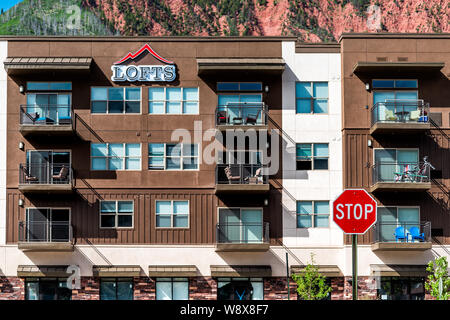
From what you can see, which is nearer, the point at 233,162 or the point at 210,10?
the point at 233,162

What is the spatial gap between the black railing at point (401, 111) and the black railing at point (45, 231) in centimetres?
1674

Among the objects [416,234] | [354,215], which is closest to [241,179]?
[416,234]

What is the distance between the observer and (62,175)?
3659 cm

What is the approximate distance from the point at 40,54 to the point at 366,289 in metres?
20.8

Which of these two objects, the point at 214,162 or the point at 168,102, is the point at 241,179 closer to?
the point at 214,162

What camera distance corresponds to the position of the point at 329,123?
3788cm

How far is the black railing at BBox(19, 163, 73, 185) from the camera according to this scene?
120 ft

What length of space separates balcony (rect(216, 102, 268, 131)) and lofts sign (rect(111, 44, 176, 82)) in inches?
128

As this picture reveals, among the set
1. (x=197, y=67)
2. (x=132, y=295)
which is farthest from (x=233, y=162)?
(x=132, y=295)

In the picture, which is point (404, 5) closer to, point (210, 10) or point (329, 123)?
point (210, 10)

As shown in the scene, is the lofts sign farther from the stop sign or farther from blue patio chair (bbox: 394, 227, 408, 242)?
the stop sign

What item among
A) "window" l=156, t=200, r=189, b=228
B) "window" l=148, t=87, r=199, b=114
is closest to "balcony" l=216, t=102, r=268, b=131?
"window" l=148, t=87, r=199, b=114

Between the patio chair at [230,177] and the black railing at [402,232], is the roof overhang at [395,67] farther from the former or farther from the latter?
the patio chair at [230,177]

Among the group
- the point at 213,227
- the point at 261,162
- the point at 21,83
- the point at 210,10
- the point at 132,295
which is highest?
the point at 210,10
